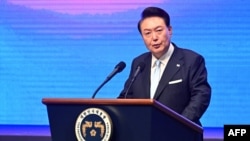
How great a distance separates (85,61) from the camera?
3816mm

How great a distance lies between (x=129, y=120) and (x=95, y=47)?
6.27ft

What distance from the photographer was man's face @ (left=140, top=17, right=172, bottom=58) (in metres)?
2.61

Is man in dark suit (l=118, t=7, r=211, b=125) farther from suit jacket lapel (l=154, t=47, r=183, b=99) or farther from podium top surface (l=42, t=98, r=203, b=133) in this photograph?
podium top surface (l=42, t=98, r=203, b=133)

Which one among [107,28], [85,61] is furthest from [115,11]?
[85,61]

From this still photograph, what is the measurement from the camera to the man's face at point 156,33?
2.61m

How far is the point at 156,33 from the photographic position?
103 inches

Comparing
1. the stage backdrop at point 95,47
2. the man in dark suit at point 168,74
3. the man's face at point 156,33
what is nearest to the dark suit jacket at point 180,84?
the man in dark suit at point 168,74

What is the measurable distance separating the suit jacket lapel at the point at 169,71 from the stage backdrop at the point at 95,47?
102 centimetres

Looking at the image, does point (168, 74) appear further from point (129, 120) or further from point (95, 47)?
point (95, 47)

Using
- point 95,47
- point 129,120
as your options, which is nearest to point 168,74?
point 129,120

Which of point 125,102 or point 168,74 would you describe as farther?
point 168,74

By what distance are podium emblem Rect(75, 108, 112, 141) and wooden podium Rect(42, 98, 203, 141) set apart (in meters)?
0.02

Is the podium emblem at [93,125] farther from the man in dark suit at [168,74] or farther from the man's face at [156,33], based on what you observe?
the man's face at [156,33]

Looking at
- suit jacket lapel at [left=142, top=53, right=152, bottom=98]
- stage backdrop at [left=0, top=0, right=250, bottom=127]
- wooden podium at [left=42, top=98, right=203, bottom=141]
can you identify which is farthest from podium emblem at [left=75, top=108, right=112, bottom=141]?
stage backdrop at [left=0, top=0, right=250, bottom=127]
